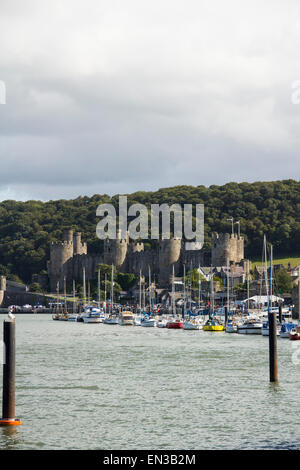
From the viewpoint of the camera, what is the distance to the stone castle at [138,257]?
376 feet

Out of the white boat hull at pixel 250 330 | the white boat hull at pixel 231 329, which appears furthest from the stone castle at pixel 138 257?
the white boat hull at pixel 250 330

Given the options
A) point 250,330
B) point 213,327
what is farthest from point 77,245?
point 250,330

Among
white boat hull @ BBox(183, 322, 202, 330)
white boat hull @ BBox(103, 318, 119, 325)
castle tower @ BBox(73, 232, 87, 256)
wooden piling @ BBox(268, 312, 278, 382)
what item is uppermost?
castle tower @ BBox(73, 232, 87, 256)

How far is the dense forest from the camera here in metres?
138

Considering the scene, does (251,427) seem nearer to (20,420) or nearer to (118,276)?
(20,420)

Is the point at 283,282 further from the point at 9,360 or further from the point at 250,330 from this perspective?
the point at 9,360

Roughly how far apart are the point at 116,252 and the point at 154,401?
10118cm

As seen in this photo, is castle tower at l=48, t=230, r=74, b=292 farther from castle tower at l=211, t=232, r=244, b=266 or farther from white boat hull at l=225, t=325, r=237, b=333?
white boat hull at l=225, t=325, r=237, b=333

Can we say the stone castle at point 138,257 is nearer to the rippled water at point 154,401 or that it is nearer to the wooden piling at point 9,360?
the rippled water at point 154,401

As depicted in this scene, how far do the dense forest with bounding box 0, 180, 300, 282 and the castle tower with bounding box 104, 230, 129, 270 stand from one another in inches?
562

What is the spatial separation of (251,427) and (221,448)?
2440 mm

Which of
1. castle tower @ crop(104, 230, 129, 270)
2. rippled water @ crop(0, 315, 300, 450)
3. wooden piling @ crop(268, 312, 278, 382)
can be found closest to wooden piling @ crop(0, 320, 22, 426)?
rippled water @ crop(0, 315, 300, 450)

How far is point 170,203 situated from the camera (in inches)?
5955

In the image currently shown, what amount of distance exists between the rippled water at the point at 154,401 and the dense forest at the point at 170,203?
94907 millimetres
